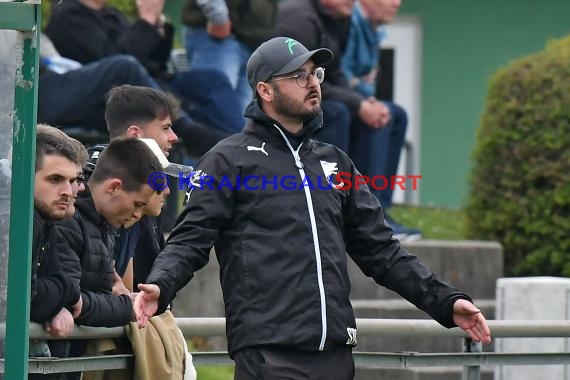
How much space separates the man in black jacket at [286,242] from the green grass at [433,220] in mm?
4852

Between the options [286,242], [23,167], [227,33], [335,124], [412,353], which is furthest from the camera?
[227,33]

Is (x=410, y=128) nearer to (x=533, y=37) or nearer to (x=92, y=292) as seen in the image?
(x=533, y=37)

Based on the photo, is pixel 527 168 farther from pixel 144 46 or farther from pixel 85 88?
pixel 85 88

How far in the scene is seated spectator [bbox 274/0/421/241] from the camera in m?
9.20

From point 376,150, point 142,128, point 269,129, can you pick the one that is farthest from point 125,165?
point 376,150

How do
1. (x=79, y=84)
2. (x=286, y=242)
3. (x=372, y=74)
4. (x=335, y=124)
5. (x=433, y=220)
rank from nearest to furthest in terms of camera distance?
(x=286, y=242) → (x=79, y=84) → (x=335, y=124) → (x=372, y=74) → (x=433, y=220)

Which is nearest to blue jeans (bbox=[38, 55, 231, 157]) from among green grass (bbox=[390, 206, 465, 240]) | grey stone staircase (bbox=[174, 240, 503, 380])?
grey stone staircase (bbox=[174, 240, 503, 380])

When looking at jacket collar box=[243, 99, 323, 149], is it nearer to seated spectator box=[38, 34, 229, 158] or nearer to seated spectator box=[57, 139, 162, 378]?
seated spectator box=[57, 139, 162, 378]

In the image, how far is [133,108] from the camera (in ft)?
19.6

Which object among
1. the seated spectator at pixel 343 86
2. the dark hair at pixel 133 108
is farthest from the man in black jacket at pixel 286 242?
the seated spectator at pixel 343 86

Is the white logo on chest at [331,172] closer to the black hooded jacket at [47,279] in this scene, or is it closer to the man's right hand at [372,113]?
the black hooded jacket at [47,279]

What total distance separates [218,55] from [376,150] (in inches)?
47.5

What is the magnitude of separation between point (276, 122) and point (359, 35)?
488cm

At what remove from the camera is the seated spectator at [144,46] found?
8727mm
